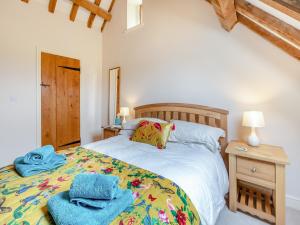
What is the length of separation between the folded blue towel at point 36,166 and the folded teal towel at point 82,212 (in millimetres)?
561

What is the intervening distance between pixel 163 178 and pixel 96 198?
0.51 meters

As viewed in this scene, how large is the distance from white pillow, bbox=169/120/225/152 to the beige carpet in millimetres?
667

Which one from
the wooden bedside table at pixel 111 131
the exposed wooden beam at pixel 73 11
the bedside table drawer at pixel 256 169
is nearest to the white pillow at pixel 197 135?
the bedside table drawer at pixel 256 169

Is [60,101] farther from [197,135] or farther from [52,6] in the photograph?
[197,135]

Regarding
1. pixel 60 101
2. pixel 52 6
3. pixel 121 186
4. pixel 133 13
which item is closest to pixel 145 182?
pixel 121 186

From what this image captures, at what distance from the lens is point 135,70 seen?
10.7 ft

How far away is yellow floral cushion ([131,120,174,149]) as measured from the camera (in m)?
1.98

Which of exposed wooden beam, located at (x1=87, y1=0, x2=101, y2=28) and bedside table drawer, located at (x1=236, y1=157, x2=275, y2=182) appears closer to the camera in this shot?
bedside table drawer, located at (x1=236, y1=157, x2=275, y2=182)

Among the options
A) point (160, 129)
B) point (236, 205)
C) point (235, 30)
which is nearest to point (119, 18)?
point (235, 30)

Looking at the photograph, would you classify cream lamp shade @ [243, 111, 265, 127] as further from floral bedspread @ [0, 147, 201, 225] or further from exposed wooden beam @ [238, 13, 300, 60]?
floral bedspread @ [0, 147, 201, 225]

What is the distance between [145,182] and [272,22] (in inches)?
69.5

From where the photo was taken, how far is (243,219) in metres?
1.67

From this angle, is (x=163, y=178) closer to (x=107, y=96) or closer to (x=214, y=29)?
(x=214, y=29)

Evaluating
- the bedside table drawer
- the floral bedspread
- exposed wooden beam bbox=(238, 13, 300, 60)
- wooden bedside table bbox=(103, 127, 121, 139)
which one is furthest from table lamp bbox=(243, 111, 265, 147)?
wooden bedside table bbox=(103, 127, 121, 139)
